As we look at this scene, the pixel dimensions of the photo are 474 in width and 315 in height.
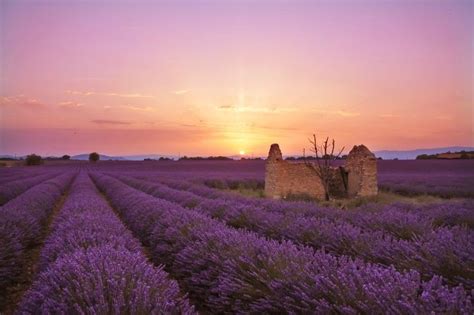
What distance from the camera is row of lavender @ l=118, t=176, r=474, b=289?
2865 mm

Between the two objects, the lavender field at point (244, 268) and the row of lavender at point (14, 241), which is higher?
the lavender field at point (244, 268)

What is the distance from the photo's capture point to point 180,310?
222 cm

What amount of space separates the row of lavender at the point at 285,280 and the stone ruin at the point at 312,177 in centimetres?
1056

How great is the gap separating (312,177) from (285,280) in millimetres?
13505

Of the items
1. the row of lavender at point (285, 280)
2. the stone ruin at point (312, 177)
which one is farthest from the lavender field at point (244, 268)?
the stone ruin at point (312, 177)

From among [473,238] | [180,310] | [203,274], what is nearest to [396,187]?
[473,238]

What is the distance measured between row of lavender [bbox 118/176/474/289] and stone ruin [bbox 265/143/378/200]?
8.66 metres

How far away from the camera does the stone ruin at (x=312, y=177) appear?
1445cm

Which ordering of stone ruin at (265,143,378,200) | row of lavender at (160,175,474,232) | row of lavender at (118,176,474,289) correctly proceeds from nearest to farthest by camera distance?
1. row of lavender at (118,176,474,289)
2. row of lavender at (160,175,474,232)
3. stone ruin at (265,143,378,200)

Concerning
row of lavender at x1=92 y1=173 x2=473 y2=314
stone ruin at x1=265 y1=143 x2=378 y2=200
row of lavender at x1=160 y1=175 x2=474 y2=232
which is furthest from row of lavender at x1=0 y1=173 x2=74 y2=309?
stone ruin at x1=265 y1=143 x2=378 y2=200

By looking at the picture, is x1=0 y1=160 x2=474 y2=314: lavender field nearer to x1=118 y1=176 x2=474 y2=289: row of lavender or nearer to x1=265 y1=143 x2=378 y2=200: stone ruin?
x1=118 y1=176 x2=474 y2=289: row of lavender

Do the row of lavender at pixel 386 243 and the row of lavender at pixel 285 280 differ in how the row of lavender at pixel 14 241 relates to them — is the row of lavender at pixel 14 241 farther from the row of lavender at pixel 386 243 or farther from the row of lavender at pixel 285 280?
the row of lavender at pixel 386 243

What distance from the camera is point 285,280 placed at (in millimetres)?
2438

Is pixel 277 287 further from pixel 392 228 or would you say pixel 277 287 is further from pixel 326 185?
pixel 326 185
